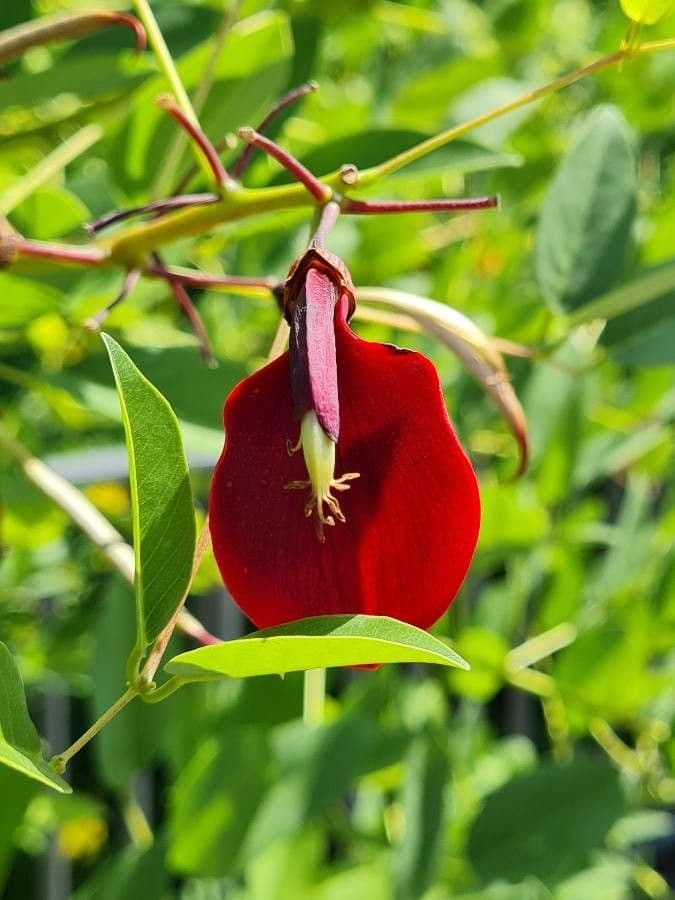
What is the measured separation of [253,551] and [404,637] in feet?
0.14

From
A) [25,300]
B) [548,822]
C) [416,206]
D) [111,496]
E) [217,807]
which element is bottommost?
[111,496]

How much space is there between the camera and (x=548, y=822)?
2.02 ft

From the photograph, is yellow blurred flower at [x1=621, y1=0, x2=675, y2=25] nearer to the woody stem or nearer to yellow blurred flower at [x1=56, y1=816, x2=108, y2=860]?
the woody stem

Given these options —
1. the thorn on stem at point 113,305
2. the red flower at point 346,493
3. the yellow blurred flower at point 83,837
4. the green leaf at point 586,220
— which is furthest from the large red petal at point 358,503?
the yellow blurred flower at point 83,837

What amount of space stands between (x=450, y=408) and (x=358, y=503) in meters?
0.33

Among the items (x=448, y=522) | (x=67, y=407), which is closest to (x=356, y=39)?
(x=67, y=407)

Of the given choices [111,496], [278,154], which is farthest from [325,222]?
[111,496]

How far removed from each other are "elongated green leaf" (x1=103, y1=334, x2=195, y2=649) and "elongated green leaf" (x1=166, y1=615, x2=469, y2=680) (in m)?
0.03

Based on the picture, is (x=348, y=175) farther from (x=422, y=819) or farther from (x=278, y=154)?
(x=422, y=819)

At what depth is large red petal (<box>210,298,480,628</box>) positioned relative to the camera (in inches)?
9.7

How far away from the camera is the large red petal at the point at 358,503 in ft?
0.81

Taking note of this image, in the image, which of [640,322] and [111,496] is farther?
[111,496]

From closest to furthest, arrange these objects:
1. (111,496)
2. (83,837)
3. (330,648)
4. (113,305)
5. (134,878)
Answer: (330,648)
(113,305)
(134,878)
(111,496)
(83,837)

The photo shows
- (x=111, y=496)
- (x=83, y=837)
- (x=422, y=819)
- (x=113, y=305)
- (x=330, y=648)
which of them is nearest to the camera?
(x=330, y=648)
